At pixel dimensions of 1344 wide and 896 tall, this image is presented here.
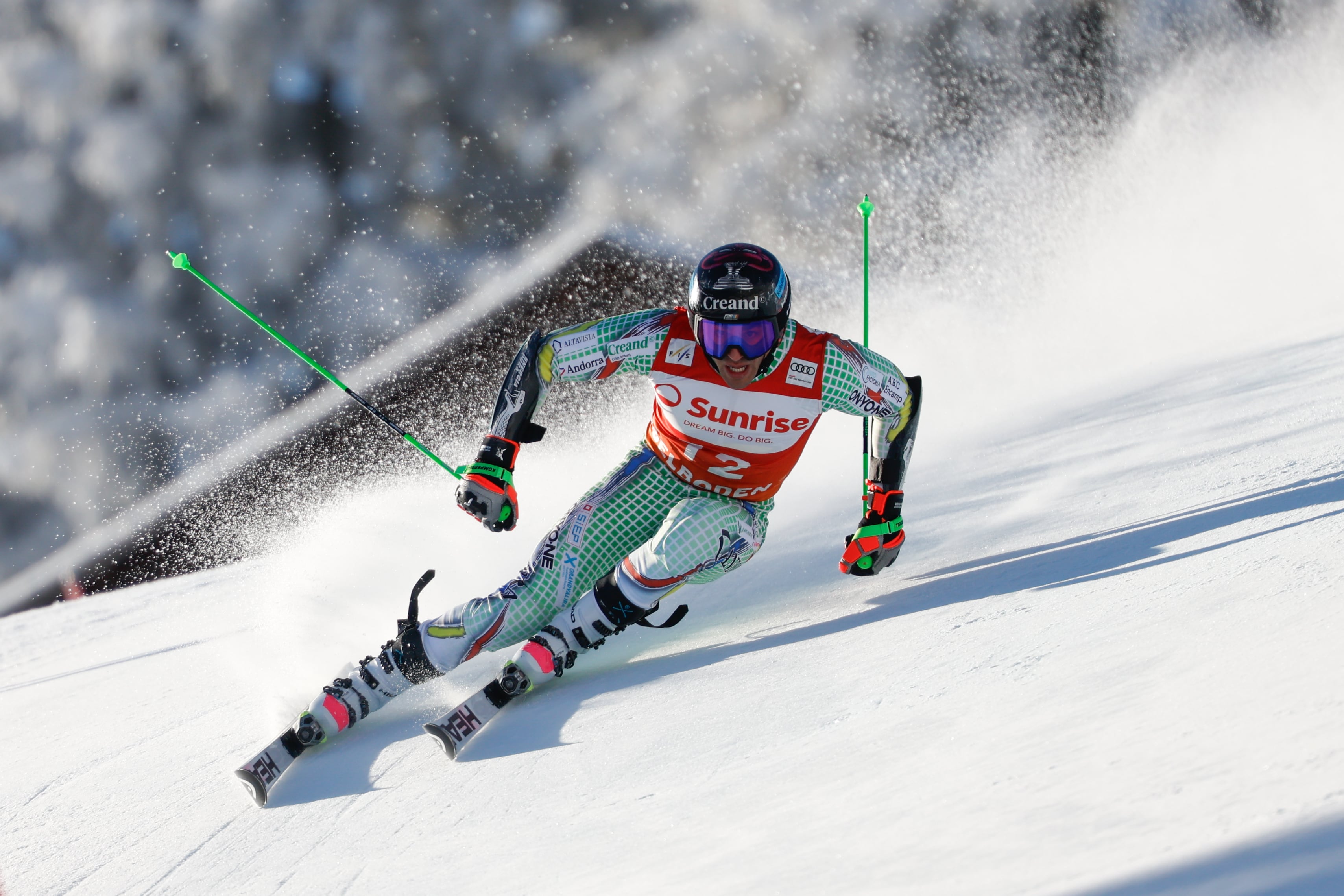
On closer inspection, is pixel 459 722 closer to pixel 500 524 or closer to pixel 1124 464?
pixel 500 524

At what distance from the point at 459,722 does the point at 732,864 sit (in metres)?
1.07

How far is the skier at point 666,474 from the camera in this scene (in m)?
2.63

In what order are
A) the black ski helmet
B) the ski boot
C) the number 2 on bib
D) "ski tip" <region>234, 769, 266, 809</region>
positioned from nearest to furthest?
"ski tip" <region>234, 769, 266, 809</region>
the ski boot
the black ski helmet
the number 2 on bib

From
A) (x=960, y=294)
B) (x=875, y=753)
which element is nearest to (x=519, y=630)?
(x=875, y=753)

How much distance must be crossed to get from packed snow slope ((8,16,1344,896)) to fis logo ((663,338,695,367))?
0.85 m

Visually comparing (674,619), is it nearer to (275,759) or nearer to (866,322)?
(275,759)

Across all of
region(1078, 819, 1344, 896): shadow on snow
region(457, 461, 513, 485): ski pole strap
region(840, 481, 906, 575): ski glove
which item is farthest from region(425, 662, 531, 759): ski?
region(1078, 819, 1344, 896): shadow on snow

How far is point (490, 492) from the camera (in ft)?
8.96

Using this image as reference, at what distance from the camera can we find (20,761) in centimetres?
303

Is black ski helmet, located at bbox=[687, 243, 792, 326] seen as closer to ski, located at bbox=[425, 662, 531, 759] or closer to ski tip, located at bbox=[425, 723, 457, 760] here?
ski, located at bbox=[425, 662, 531, 759]

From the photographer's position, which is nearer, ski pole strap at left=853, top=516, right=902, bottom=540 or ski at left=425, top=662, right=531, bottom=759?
ski at left=425, top=662, right=531, bottom=759

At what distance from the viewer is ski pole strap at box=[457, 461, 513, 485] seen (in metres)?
2.75

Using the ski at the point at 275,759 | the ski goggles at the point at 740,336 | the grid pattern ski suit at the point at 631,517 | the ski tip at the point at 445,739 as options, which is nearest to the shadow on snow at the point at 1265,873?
the ski tip at the point at 445,739

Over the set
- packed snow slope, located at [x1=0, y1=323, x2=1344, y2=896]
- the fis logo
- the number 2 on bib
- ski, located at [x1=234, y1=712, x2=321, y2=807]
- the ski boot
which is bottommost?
packed snow slope, located at [x1=0, y1=323, x2=1344, y2=896]
